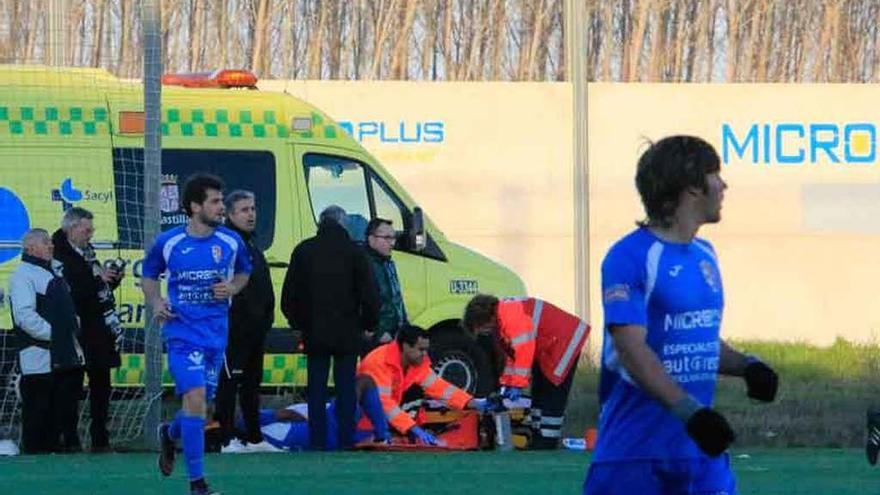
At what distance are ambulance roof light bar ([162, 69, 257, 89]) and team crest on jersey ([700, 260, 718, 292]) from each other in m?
12.6

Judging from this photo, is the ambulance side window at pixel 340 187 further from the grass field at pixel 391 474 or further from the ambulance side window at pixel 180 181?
the grass field at pixel 391 474

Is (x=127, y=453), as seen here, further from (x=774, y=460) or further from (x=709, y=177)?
(x=709, y=177)

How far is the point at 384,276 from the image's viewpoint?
16.8 metres

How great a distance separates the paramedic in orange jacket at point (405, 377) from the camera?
51.0ft

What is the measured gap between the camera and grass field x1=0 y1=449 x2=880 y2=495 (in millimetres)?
12492

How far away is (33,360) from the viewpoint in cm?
1535

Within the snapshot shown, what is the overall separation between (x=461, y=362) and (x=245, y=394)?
10.7 ft

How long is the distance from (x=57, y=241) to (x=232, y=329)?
4.68 ft

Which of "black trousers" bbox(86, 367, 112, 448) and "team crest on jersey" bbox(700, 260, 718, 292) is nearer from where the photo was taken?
"team crest on jersey" bbox(700, 260, 718, 292)

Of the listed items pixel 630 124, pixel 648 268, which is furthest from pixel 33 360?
pixel 630 124

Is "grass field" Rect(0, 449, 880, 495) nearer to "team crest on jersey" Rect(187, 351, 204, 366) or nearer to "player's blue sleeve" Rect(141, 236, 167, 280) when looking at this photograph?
"team crest on jersey" Rect(187, 351, 204, 366)

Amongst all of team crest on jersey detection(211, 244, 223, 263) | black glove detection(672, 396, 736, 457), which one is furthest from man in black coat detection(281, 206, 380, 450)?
black glove detection(672, 396, 736, 457)

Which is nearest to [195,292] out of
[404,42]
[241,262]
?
[241,262]

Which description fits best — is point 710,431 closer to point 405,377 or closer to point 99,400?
point 405,377
